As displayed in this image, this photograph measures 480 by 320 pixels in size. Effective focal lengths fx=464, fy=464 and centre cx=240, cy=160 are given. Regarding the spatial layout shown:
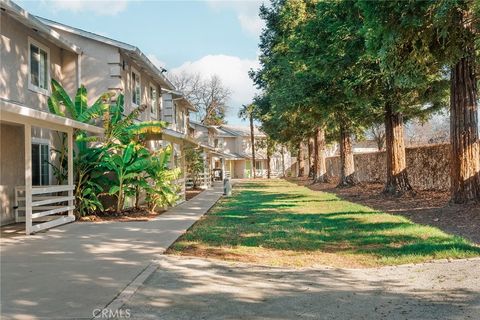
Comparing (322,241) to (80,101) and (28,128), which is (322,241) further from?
(80,101)

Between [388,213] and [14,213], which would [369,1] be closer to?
[388,213]

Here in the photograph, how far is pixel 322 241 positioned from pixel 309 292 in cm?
378

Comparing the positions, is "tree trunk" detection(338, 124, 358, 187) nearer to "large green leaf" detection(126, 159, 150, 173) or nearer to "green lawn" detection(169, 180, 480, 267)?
"green lawn" detection(169, 180, 480, 267)

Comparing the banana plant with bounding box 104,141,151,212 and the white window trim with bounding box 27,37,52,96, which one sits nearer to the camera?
the white window trim with bounding box 27,37,52,96

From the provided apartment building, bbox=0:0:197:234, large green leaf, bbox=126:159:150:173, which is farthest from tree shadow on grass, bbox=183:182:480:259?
apartment building, bbox=0:0:197:234

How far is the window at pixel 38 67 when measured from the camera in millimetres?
13602

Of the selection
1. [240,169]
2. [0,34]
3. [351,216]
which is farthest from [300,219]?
[240,169]

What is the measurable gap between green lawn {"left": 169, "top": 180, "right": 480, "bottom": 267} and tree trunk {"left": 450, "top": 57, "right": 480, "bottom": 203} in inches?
84.5

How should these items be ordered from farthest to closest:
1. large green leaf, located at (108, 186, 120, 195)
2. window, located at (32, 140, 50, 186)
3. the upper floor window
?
1. the upper floor window
2. large green leaf, located at (108, 186, 120, 195)
3. window, located at (32, 140, 50, 186)

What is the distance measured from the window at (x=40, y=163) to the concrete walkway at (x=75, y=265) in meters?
2.34

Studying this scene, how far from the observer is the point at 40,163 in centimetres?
1409

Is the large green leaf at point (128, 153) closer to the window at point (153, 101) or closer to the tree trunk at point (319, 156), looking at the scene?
the window at point (153, 101)

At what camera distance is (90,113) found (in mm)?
14484

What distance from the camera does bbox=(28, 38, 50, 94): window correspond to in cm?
1360
